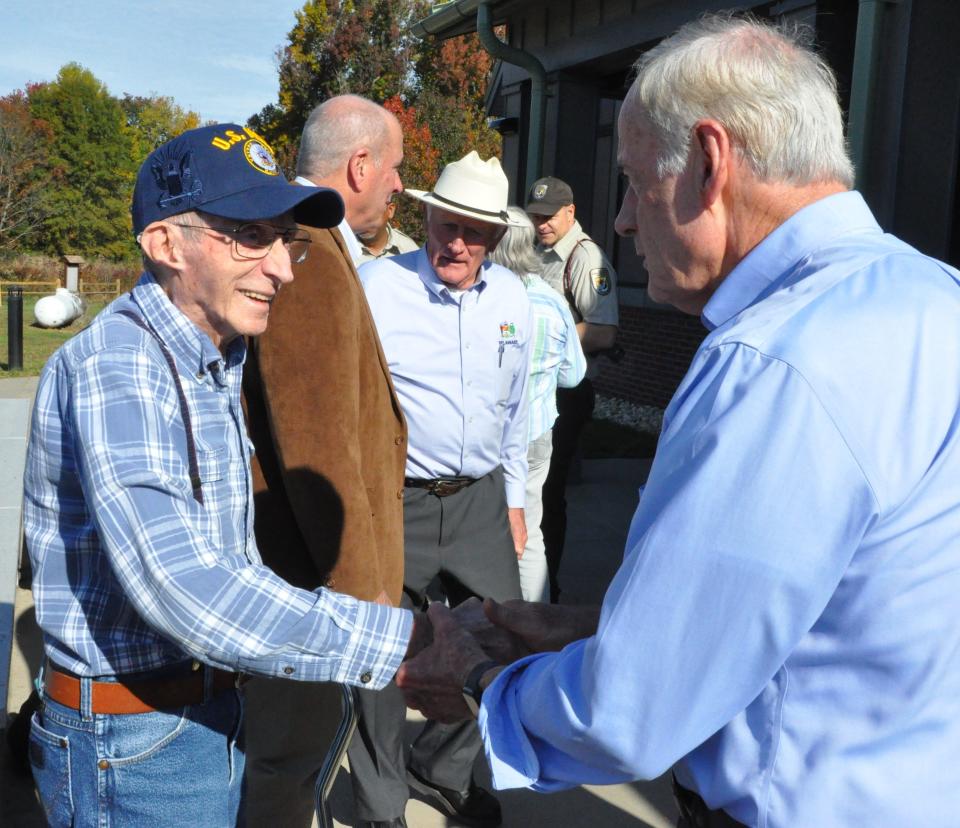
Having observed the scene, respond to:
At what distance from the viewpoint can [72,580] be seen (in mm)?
1810

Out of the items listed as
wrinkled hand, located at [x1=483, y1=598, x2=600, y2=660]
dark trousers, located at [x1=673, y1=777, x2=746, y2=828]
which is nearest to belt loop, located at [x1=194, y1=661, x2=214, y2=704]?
wrinkled hand, located at [x1=483, y1=598, x2=600, y2=660]

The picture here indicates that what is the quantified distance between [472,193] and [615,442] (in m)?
6.71

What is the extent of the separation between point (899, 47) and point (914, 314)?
19.3 feet

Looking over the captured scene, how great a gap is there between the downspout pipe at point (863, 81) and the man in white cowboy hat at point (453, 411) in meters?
3.51

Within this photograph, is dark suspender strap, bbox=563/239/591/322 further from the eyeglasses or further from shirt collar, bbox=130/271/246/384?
shirt collar, bbox=130/271/246/384

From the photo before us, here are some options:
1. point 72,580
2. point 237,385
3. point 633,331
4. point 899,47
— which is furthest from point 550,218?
point 633,331

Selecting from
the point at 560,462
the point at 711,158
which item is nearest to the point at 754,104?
the point at 711,158

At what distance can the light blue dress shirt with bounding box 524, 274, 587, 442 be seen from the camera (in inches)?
194

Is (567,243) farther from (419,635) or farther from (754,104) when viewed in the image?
(754,104)

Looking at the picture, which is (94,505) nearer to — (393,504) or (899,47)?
(393,504)

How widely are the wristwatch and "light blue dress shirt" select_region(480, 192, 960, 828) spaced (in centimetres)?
47

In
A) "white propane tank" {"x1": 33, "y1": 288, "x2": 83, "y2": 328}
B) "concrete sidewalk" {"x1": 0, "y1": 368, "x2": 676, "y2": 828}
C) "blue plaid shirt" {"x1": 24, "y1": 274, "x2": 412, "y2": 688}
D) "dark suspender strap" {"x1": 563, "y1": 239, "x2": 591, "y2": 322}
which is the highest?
"dark suspender strap" {"x1": 563, "y1": 239, "x2": 591, "y2": 322}

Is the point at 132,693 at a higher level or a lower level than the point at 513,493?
higher

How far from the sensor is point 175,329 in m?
1.86
